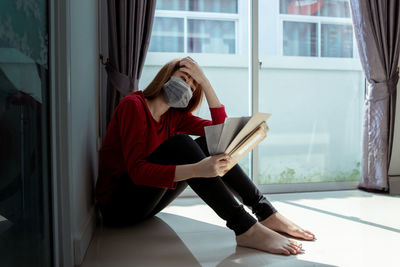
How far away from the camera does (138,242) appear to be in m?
1.59

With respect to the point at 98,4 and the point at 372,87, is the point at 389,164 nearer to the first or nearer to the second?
the point at 372,87

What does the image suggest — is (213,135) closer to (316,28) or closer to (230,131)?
(230,131)

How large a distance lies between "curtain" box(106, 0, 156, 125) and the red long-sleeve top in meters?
0.60

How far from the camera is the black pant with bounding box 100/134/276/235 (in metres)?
1.43

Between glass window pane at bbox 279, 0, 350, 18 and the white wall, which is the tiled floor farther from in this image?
glass window pane at bbox 279, 0, 350, 18

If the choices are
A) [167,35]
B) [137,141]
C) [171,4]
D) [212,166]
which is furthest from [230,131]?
[171,4]

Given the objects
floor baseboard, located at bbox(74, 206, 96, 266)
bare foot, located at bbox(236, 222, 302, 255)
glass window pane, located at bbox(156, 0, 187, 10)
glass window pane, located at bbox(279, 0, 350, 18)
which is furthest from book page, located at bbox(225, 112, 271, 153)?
glass window pane, located at bbox(279, 0, 350, 18)

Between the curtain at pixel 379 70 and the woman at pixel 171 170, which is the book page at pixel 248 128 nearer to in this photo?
the woman at pixel 171 170

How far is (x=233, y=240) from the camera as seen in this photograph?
1595 mm

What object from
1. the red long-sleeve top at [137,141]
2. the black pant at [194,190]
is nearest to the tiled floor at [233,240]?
the black pant at [194,190]

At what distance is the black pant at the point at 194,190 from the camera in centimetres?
143

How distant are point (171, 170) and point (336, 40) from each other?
2.10 metres

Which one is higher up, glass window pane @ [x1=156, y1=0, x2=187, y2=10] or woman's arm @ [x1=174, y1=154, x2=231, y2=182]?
glass window pane @ [x1=156, y1=0, x2=187, y2=10]

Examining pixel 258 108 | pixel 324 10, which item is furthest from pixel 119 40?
pixel 324 10
